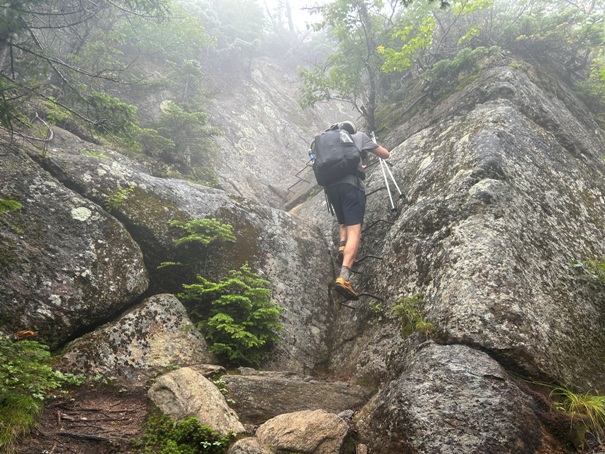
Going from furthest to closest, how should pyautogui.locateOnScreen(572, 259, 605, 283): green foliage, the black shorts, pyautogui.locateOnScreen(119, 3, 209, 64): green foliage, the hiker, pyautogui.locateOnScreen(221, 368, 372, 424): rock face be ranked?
pyautogui.locateOnScreen(119, 3, 209, 64): green foliage, the black shorts, the hiker, pyautogui.locateOnScreen(572, 259, 605, 283): green foliage, pyautogui.locateOnScreen(221, 368, 372, 424): rock face

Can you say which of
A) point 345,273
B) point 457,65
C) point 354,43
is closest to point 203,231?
point 345,273

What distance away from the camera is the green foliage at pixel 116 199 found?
239 inches

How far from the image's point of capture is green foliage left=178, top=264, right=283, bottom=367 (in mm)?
5184

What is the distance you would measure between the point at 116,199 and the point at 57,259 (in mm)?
1545

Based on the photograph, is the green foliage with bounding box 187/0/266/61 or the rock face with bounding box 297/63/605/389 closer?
the rock face with bounding box 297/63/605/389

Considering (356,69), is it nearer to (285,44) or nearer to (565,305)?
(565,305)

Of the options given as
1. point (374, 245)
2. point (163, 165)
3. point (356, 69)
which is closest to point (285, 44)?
point (356, 69)

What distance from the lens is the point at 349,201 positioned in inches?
280

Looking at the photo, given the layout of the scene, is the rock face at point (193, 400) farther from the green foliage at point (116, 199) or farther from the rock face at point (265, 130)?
the rock face at point (265, 130)

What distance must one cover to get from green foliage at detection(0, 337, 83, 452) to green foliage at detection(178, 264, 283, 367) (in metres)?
2.08

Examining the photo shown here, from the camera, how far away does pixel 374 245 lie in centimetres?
721

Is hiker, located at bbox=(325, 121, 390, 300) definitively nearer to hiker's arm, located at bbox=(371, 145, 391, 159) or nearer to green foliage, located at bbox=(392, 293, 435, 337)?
hiker's arm, located at bbox=(371, 145, 391, 159)

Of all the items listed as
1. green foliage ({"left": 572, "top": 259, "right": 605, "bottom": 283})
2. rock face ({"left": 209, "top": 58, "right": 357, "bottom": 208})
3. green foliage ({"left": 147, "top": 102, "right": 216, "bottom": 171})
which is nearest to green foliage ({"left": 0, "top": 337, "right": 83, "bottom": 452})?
green foliage ({"left": 572, "top": 259, "right": 605, "bottom": 283})

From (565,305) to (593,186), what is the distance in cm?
372
